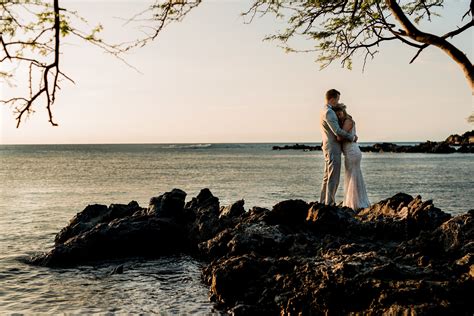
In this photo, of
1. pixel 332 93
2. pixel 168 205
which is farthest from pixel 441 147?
pixel 168 205

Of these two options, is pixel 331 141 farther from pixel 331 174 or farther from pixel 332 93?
pixel 332 93

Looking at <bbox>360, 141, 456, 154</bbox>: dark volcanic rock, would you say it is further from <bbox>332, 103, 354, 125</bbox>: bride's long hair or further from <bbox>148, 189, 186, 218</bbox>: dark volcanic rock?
<bbox>148, 189, 186, 218</bbox>: dark volcanic rock

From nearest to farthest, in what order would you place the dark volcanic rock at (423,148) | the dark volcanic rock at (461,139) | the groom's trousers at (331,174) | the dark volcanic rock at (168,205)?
1. the groom's trousers at (331,174)
2. the dark volcanic rock at (168,205)
3. the dark volcanic rock at (423,148)
4. the dark volcanic rock at (461,139)

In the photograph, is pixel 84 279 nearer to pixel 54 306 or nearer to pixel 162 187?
pixel 54 306

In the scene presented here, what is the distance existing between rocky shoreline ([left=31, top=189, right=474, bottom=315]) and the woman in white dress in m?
1.04

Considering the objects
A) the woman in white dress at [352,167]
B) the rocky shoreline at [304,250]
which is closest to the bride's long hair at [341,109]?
the woman in white dress at [352,167]

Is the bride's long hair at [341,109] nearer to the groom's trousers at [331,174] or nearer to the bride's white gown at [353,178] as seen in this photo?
the bride's white gown at [353,178]

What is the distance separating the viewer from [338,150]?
13117mm

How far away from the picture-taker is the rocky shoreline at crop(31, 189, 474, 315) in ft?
21.8

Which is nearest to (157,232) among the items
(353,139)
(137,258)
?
(137,258)

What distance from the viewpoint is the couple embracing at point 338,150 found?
12.7 meters

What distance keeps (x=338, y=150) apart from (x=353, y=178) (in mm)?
858

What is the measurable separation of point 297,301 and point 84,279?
5.13m

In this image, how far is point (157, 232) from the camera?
504 inches
